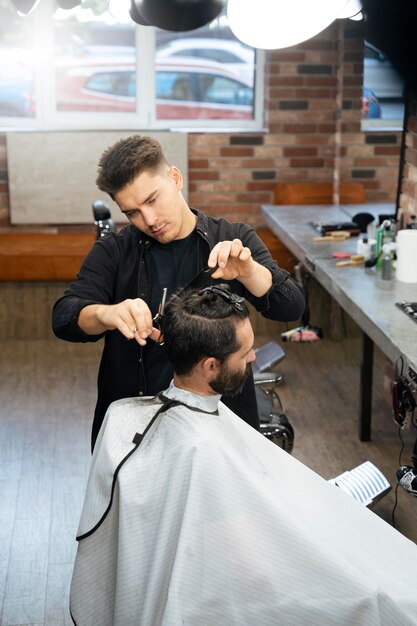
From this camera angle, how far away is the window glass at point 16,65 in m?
5.69

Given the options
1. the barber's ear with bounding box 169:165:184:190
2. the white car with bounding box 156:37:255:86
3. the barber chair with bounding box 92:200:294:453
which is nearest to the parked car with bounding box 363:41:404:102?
the white car with bounding box 156:37:255:86

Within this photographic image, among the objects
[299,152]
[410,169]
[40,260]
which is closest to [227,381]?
[410,169]

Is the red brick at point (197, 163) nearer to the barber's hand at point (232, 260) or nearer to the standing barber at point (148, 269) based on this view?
the standing barber at point (148, 269)

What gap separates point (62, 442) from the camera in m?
4.21

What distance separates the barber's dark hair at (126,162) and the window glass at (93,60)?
375cm

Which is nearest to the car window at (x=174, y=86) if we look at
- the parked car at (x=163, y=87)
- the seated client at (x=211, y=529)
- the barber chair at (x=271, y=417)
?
the parked car at (x=163, y=87)

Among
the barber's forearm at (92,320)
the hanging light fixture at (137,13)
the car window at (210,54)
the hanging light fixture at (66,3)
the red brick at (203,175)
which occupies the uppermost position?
the hanging light fixture at (66,3)

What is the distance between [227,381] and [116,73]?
4.14 meters

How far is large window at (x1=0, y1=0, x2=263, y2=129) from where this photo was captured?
5.73 metres

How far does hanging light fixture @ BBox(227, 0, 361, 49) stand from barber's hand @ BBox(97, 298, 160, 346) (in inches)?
38.8

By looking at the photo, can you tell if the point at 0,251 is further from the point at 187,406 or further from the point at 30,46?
the point at 187,406

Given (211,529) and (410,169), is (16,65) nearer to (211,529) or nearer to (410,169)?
(410,169)

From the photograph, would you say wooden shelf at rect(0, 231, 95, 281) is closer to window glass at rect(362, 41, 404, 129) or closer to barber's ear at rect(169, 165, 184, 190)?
window glass at rect(362, 41, 404, 129)

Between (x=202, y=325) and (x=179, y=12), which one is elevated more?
(x=179, y=12)
